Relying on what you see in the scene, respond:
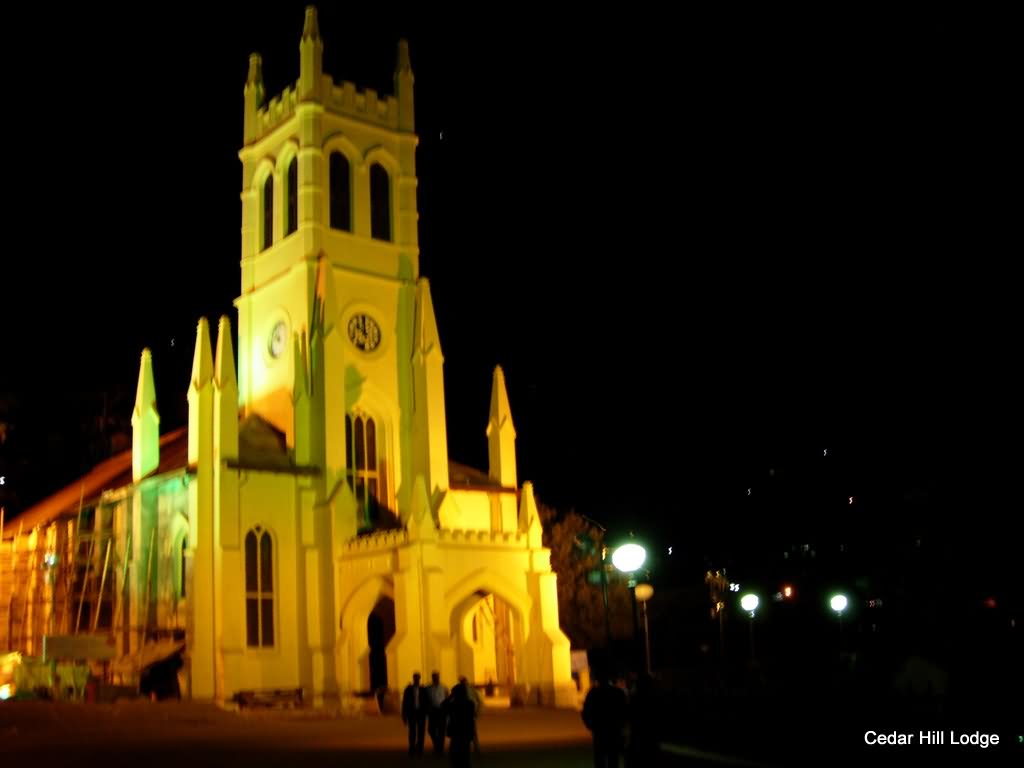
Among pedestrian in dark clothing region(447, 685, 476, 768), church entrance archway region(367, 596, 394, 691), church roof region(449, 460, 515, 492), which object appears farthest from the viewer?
church roof region(449, 460, 515, 492)

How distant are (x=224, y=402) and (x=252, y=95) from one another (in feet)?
52.7

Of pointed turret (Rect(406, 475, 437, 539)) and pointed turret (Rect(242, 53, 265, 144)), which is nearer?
pointed turret (Rect(406, 475, 437, 539))

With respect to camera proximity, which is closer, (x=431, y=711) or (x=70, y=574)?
(x=431, y=711)

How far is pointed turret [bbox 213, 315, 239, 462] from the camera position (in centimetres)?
3828

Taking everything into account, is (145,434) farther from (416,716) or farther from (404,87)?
(416,716)

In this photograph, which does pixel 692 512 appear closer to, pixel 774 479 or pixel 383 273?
pixel 774 479

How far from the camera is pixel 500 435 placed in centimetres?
4541

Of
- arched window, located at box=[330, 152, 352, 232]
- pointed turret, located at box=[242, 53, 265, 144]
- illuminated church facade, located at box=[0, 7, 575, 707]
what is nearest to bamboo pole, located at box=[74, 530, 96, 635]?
illuminated church facade, located at box=[0, 7, 575, 707]

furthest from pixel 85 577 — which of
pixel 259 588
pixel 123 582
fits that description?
pixel 259 588

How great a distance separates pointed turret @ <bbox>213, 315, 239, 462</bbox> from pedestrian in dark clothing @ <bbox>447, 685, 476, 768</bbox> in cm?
2219

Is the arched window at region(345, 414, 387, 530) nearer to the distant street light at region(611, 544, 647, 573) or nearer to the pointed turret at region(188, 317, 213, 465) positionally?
the pointed turret at region(188, 317, 213, 465)

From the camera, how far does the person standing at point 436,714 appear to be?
20.6m

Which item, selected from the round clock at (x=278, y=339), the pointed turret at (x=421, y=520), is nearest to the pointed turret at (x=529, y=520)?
the pointed turret at (x=421, y=520)

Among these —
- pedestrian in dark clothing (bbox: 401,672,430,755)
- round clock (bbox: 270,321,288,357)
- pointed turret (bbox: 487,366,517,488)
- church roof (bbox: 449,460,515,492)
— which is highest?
round clock (bbox: 270,321,288,357)
